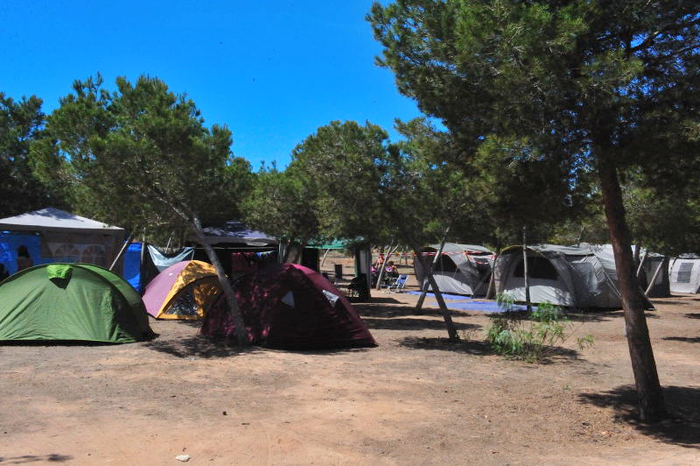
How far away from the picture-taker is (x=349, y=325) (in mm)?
10328

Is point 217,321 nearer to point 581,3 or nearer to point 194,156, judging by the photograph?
point 194,156

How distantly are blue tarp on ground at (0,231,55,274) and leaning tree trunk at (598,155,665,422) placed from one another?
1404 cm

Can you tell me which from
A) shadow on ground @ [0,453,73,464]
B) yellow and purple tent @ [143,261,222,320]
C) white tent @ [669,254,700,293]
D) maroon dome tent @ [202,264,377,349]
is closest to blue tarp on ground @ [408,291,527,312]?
maroon dome tent @ [202,264,377,349]

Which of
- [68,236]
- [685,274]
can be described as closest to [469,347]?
[68,236]

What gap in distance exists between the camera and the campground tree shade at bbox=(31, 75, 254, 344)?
31.1 ft

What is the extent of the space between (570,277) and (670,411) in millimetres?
13652

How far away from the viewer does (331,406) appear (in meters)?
6.34

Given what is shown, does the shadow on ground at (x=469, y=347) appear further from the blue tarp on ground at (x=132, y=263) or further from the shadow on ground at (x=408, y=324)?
the blue tarp on ground at (x=132, y=263)

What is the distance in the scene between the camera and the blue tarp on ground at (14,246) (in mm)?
14281

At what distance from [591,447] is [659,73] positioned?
3.80 metres

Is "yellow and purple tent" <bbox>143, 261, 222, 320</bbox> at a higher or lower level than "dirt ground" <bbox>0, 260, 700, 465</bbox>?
higher

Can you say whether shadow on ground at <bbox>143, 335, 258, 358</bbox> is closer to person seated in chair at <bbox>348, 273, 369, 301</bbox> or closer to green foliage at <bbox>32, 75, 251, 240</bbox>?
green foliage at <bbox>32, 75, 251, 240</bbox>

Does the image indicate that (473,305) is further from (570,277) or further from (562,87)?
(562,87)

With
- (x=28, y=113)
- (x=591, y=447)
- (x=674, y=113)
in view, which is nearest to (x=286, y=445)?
(x=591, y=447)
